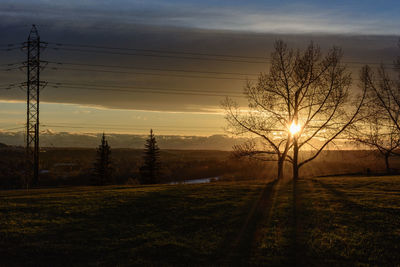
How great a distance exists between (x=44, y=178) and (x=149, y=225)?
219 feet

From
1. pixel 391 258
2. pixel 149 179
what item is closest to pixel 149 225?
pixel 391 258

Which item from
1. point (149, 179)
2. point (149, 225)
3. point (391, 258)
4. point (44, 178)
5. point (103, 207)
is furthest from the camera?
point (44, 178)

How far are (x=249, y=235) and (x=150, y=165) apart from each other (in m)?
52.5

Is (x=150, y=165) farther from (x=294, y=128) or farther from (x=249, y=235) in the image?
(x=249, y=235)

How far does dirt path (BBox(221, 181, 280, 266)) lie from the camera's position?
12242 mm

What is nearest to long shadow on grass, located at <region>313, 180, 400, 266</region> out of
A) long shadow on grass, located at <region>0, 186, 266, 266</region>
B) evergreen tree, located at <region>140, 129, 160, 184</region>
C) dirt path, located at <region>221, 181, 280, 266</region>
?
dirt path, located at <region>221, 181, 280, 266</region>

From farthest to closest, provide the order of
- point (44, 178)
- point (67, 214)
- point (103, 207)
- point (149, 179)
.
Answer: point (44, 178) → point (149, 179) → point (103, 207) → point (67, 214)

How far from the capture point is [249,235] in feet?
48.1

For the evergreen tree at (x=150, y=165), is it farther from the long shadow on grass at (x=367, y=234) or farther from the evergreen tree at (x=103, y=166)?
the long shadow on grass at (x=367, y=234)

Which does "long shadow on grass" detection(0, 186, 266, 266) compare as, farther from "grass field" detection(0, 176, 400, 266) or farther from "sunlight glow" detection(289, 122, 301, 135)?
"sunlight glow" detection(289, 122, 301, 135)

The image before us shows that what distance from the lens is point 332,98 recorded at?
107ft

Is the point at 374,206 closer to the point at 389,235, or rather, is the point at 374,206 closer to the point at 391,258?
the point at 389,235

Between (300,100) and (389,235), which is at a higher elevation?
(300,100)

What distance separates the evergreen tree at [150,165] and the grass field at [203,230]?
42606mm
